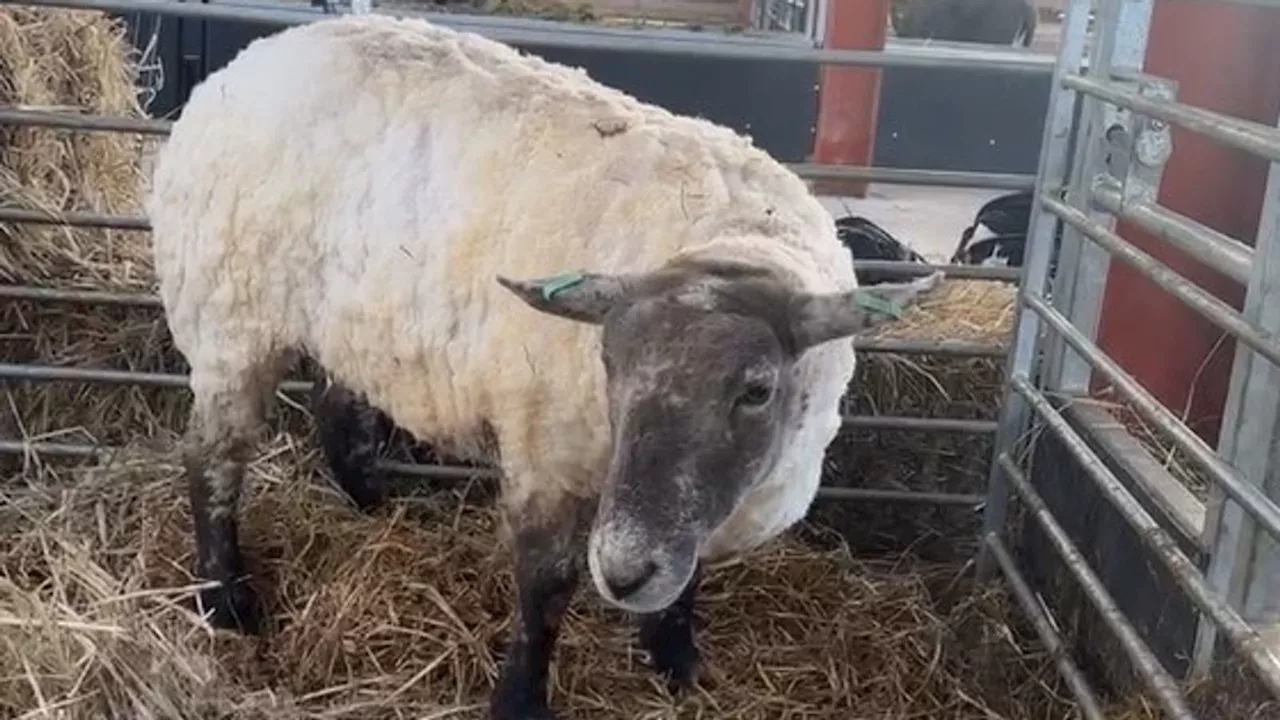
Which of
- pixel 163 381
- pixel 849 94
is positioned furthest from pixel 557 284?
pixel 849 94

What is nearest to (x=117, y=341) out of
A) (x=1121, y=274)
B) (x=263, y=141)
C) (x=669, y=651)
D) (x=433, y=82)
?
(x=263, y=141)

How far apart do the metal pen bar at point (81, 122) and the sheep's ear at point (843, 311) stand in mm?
1999

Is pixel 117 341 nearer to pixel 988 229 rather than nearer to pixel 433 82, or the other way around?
pixel 433 82

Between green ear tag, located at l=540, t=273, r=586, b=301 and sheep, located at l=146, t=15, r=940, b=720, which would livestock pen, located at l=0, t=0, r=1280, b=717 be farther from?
green ear tag, located at l=540, t=273, r=586, b=301

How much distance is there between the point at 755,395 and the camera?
9.14 feet

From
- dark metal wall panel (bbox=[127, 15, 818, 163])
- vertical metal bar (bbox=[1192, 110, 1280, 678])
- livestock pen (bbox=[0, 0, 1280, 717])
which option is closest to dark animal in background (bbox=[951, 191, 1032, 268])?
livestock pen (bbox=[0, 0, 1280, 717])

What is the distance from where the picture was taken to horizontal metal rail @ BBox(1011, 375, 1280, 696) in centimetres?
Result: 258

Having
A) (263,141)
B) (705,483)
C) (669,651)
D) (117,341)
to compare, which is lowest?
(669,651)

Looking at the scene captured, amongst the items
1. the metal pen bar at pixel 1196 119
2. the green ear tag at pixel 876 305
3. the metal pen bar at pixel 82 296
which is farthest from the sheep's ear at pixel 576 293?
the metal pen bar at pixel 82 296

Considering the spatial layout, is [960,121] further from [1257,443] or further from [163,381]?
[1257,443]

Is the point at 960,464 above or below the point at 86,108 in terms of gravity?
below

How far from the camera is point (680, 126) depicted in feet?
11.2

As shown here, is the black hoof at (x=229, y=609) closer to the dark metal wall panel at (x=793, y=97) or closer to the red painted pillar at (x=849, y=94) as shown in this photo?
the dark metal wall panel at (x=793, y=97)

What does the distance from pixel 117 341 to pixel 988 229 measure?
9.17ft
